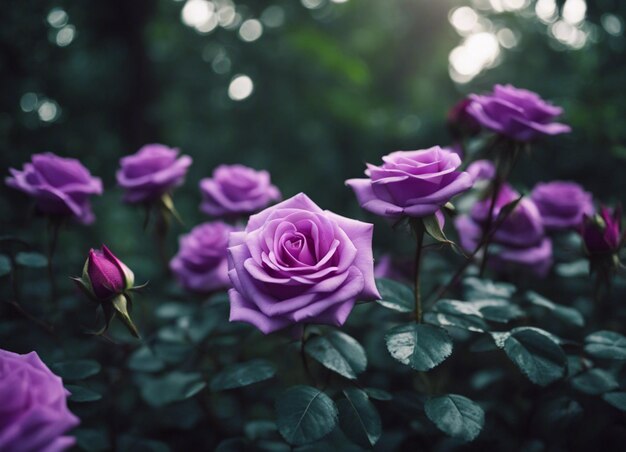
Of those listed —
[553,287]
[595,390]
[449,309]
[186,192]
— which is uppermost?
[449,309]

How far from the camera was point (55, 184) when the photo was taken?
0.93m

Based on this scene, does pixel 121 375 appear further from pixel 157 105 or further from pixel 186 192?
Answer: pixel 157 105

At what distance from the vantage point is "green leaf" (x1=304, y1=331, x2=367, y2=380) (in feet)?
2.28

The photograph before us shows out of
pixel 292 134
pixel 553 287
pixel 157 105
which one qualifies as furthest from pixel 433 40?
pixel 553 287

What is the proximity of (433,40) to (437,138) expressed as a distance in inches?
87.8

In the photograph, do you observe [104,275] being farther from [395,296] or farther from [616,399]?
[616,399]

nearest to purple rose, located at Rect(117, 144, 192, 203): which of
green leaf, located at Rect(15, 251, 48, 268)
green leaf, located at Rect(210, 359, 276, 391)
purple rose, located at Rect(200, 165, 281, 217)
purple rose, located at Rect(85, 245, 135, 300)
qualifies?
purple rose, located at Rect(200, 165, 281, 217)

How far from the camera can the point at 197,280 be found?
1.05m

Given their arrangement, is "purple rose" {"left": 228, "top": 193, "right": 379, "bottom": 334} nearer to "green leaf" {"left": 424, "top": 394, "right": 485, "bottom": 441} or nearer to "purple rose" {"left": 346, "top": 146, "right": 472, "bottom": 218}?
"purple rose" {"left": 346, "top": 146, "right": 472, "bottom": 218}

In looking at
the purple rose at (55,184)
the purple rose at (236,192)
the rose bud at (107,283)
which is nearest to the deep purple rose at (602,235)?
the purple rose at (236,192)

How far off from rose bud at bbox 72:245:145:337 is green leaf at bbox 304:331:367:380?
0.86 ft

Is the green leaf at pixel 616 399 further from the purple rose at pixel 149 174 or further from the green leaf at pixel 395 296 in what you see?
the purple rose at pixel 149 174

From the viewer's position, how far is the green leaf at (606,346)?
0.75 meters

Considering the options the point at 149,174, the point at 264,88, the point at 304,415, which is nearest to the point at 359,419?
the point at 304,415
